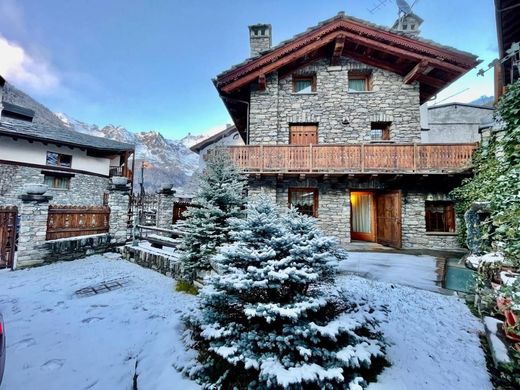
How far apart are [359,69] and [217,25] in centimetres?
1608

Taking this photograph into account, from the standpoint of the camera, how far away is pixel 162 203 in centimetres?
968

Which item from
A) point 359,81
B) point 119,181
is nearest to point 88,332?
point 119,181

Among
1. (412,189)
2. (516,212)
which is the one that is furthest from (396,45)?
(516,212)

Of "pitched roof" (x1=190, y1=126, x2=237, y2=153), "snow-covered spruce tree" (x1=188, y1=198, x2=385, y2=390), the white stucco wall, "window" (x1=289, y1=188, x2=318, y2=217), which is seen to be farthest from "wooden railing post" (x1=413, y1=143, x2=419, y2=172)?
the white stucco wall

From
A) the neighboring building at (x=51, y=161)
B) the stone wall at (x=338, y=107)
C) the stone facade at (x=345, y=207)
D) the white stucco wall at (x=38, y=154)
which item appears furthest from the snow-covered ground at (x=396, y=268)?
the white stucco wall at (x=38, y=154)

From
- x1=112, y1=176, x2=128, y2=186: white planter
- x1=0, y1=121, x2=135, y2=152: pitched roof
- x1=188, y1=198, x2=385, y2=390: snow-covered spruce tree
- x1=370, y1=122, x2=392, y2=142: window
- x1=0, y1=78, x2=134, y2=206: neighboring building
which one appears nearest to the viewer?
x1=188, y1=198, x2=385, y2=390: snow-covered spruce tree

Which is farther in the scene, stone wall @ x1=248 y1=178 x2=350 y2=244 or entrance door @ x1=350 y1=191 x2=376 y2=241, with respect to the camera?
entrance door @ x1=350 y1=191 x2=376 y2=241

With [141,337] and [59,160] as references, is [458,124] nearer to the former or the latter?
[141,337]

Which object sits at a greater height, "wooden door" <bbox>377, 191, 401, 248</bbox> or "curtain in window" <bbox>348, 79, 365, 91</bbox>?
"curtain in window" <bbox>348, 79, 365, 91</bbox>

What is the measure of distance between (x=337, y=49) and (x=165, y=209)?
10083 millimetres

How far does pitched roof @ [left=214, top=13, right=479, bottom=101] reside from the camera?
981 cm

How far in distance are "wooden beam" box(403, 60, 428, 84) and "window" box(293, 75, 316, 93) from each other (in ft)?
13.3

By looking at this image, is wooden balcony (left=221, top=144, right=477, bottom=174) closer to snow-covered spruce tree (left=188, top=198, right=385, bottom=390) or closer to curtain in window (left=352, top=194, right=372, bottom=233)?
curtain in window (left=352, top=194, right=372, bottom=233)

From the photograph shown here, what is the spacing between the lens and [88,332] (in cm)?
376
